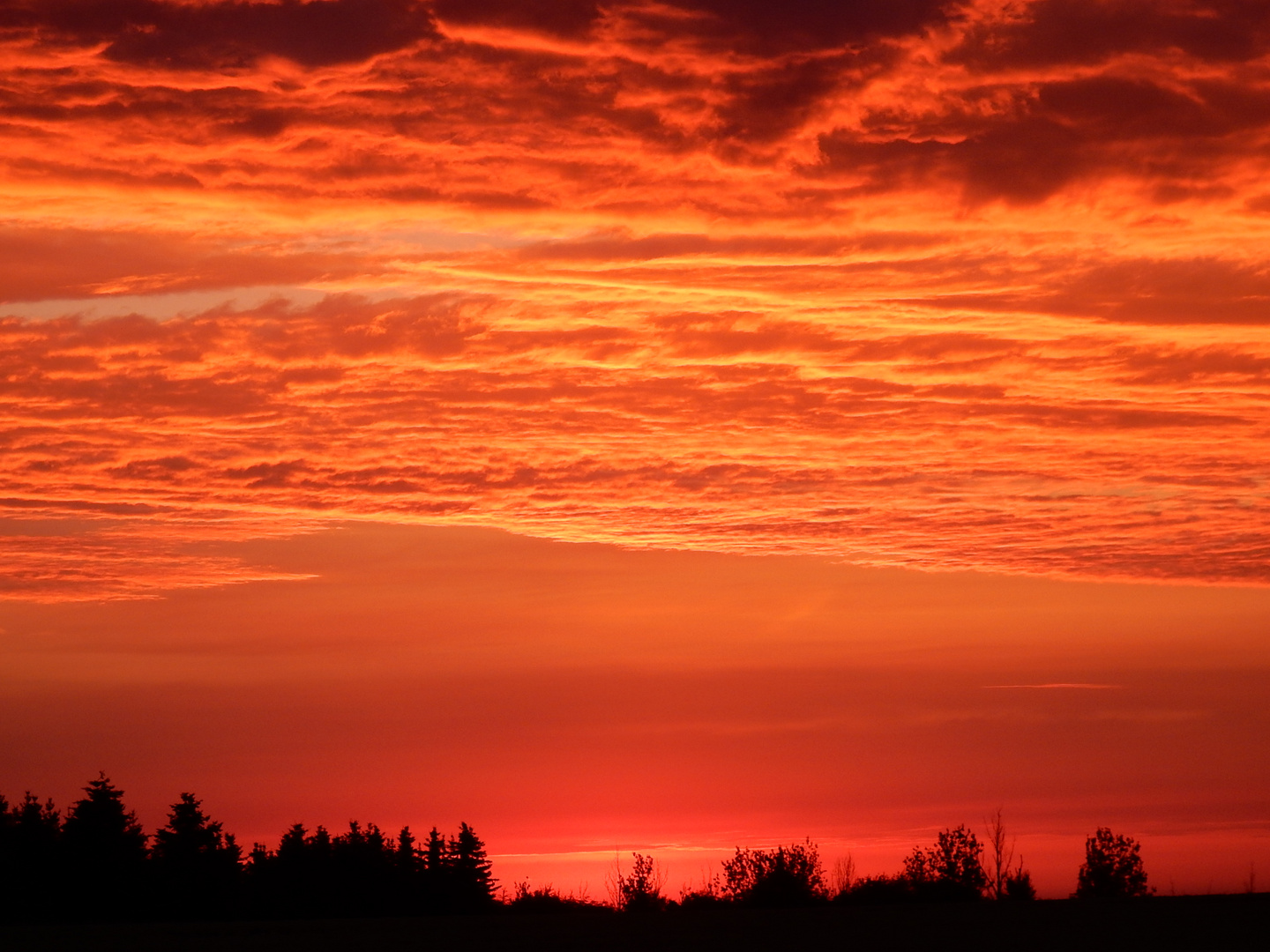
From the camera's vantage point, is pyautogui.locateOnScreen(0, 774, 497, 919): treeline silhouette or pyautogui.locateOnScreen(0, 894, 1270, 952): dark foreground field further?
pyautogui.locateOnScreen(0, 774, 497, 919): treeline silhouette

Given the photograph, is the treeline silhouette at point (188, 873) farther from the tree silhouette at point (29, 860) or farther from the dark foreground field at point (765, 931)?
the dark foreground field at point (765, 931)

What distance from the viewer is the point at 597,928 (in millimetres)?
31047

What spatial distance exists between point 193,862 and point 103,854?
404 centimetres

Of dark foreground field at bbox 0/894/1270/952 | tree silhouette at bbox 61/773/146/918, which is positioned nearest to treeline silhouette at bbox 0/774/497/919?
tree silhouette at bbox 61/773/146/918

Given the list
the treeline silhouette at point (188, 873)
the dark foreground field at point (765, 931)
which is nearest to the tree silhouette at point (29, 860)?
the treeline silhouette at point (188, 873)

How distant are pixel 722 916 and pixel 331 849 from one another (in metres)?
34.0

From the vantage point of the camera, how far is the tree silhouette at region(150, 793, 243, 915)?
61.2 meters

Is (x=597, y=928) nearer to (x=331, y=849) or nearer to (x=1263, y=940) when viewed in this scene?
(x=1263, y=940)

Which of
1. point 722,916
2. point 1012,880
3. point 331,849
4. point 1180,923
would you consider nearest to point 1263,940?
point 1180,923

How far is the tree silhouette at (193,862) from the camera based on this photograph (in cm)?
6119

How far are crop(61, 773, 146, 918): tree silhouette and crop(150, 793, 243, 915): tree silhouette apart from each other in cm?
113

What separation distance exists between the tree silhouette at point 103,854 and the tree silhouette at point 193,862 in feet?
3.69

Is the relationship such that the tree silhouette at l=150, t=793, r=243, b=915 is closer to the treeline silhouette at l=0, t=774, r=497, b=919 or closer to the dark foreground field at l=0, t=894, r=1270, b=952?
the treeline silhouette at l=0, t=774, r=497, b=919

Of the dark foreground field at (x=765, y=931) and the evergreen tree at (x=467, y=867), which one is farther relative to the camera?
the evergreen tree at (x=467, y=867)
